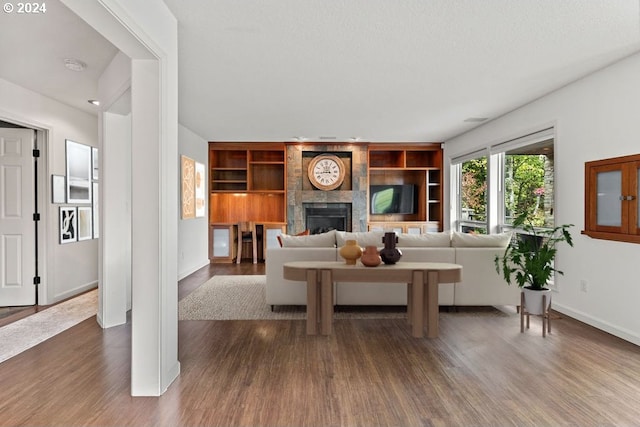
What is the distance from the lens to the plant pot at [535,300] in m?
3.37

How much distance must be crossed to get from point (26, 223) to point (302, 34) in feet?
13.4

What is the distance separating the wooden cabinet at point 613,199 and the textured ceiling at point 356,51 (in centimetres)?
98

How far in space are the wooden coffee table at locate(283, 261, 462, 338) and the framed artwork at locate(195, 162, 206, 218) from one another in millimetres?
3999

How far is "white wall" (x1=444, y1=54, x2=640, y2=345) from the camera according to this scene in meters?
3.22

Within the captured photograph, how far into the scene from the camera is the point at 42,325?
11.9ft

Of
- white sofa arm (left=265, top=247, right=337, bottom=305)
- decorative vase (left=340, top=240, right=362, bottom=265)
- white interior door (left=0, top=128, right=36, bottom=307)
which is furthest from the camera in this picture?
white interior door (left=0, top=128, right=36, bottom=307)

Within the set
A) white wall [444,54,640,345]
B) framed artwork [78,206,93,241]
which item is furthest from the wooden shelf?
white wall [444,54,640,345]

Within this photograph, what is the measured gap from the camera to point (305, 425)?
194 centimetres

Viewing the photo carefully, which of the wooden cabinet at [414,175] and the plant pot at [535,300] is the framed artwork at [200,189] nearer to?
the wooden cabinet at [414,175]

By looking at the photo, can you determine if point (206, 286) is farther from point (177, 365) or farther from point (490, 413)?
point (490, 413)

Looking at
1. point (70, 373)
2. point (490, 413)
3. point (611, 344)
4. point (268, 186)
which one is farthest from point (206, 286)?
point (611, 344)

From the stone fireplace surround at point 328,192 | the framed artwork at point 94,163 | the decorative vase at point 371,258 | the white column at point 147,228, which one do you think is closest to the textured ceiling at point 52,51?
the white column at point 147,228

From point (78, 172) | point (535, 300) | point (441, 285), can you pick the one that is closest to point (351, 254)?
point (441, 285)

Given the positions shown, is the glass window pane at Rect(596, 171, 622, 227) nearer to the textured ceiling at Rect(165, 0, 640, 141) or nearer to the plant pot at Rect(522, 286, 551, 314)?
the plant pot at Rect(522, 286, 551, 314)
